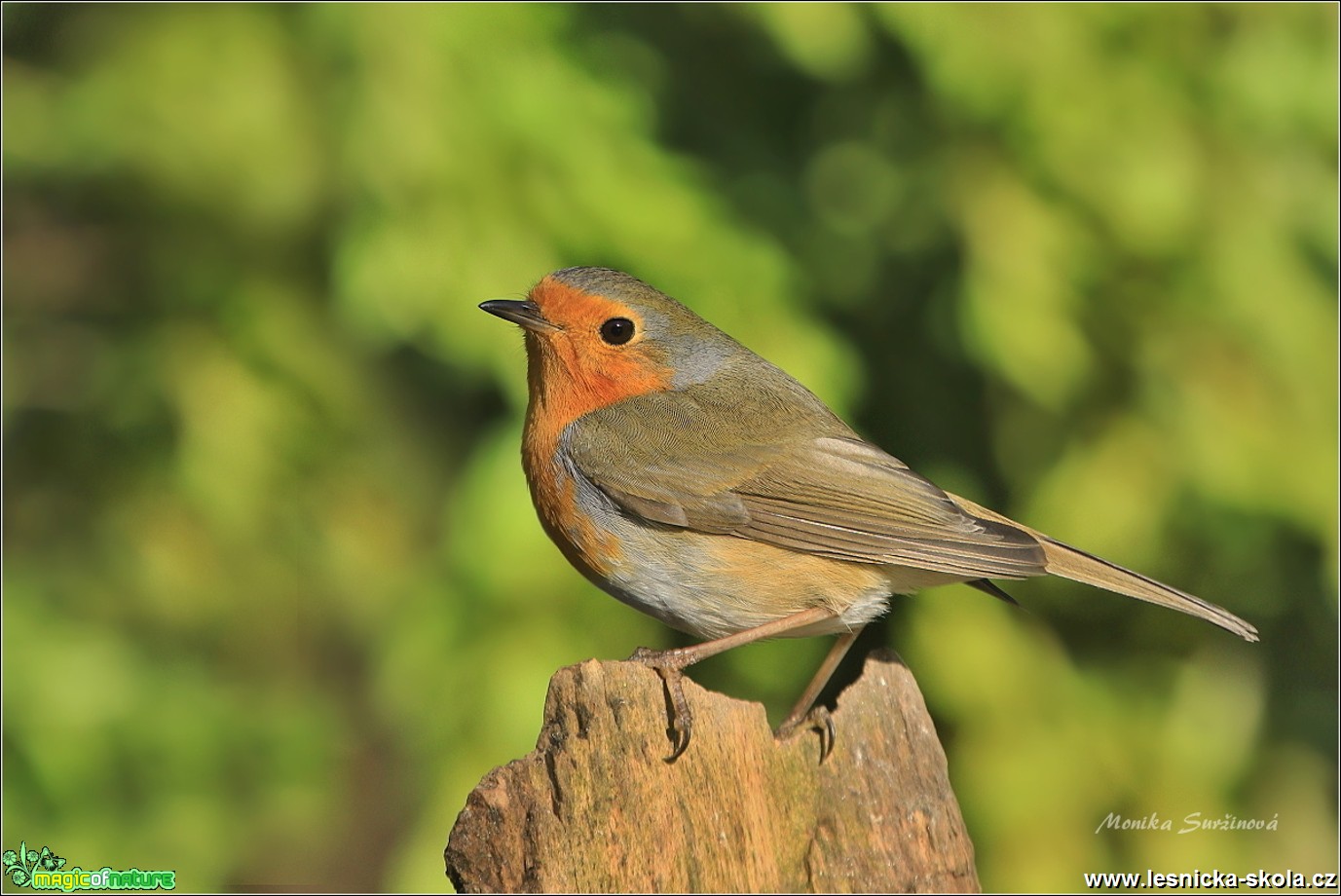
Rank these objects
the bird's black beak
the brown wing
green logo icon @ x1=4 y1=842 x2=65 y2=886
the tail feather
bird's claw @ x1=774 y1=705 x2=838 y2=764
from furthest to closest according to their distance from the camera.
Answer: green logo icon @ x1=4 y1=842 x2=65 y2=886 → the bird's black beak → the brown wing → the tail feather → bird's claw @ x1=774 y1=705 x2=838 y2=764

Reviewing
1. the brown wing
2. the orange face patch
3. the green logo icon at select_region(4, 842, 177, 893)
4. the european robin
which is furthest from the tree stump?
the green logo icon at select_region(4, 842, 177, 893)

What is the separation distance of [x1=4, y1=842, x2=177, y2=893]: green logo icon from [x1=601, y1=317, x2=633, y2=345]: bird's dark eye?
2.15 m

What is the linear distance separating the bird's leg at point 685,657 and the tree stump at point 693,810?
0.02 meters

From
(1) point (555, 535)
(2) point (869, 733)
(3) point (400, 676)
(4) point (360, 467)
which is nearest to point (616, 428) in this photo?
(1) point (555, 535)

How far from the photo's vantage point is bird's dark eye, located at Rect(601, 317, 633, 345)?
3.71 metres

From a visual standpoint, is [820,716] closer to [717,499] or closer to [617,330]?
[717,499]

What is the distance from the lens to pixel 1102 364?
5.00m

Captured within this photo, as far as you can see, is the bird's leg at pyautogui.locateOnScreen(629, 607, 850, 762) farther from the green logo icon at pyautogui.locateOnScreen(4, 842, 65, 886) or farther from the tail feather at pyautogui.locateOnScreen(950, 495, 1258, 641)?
the green logo icon at pyautogui.locateOnScreen(4, 842, 65, 886)

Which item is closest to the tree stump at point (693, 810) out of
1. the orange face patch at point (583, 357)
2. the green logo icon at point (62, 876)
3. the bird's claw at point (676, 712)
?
the bird's claw at point (676, 712)

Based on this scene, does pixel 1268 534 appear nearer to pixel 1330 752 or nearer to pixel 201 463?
pixel 1330 752

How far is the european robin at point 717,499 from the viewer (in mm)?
3297

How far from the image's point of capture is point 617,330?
146 inches

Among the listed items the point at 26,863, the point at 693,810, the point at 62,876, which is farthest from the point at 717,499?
the point at 26,863

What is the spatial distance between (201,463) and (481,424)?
42.4 inches
